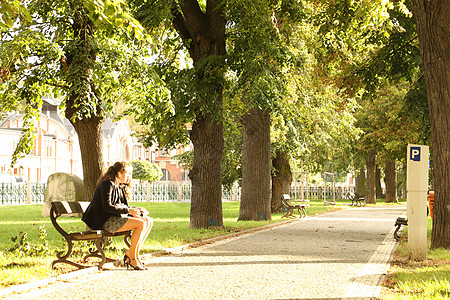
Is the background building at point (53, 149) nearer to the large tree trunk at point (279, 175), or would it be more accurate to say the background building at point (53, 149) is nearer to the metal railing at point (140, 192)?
the metal railing at point (140, 192)

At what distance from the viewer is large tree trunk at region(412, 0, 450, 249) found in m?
11.8

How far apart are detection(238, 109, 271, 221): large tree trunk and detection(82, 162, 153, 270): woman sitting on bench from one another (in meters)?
11.8

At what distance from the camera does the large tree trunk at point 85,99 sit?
12039 millimetres

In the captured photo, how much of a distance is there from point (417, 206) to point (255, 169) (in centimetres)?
1052

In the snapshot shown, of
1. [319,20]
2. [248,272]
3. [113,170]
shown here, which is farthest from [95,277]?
[319,20]

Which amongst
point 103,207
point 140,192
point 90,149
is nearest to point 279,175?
point 90,149

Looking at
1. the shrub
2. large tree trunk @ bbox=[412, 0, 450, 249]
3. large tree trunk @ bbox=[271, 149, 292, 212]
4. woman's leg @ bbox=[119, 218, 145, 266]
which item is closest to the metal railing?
large tree trunk @ bbox=[271, 149, 292, 212]

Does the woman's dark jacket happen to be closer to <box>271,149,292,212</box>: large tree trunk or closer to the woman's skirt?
the woman's skirt

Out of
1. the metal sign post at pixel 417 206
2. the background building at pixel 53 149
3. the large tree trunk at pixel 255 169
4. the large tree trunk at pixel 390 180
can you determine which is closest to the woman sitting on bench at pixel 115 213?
the metal sign post at pixel 417 206

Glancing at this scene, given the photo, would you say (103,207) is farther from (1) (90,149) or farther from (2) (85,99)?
(1) (90,149)

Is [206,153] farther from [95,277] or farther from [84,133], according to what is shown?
[95,277]

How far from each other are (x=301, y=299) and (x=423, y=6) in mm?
7900

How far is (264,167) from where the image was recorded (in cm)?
2042

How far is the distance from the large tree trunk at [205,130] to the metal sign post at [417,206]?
6.31 m
